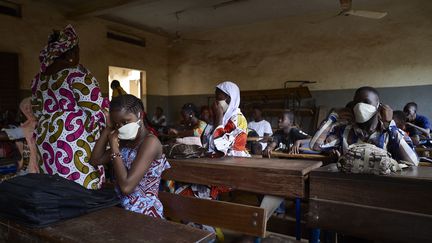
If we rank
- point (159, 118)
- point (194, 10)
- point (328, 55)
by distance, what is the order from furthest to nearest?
point (159, 118) → point (194, 10) → point (328, 55)

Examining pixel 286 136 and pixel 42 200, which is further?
pixel 286 136

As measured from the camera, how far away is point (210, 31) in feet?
34.5

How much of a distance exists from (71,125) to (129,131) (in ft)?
1.90

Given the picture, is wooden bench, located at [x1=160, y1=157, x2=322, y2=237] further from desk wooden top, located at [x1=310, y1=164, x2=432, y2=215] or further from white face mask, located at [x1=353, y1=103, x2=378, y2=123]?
white face mask, located at [x1=353, y1=103, x2=378, y2=123]

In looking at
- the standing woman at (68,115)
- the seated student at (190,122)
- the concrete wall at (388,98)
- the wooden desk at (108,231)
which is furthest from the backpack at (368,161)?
the concrete wall at (388,98)

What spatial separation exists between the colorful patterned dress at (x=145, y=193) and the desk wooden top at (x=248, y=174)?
49cm

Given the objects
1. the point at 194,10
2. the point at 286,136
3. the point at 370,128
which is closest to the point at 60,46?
the point at 370,128

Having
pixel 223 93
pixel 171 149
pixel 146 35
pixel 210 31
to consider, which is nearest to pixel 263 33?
pixel 210 31

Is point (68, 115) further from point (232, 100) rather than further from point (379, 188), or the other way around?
point (379, 188)

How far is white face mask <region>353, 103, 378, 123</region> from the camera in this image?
2.28 metres

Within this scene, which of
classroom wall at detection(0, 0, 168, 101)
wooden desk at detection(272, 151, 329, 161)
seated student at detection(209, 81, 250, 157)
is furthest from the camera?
classroom wall at detection(0, 0, 168, 101)

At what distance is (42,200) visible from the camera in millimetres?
1220

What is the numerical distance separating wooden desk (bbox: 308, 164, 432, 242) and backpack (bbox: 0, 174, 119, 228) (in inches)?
47.6

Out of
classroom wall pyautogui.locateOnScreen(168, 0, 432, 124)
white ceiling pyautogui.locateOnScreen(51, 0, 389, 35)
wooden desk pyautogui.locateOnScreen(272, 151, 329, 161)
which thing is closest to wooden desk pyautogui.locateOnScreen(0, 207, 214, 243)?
wooden desk pyautogui.locateOnScreen(272, 151, 329, 161)
